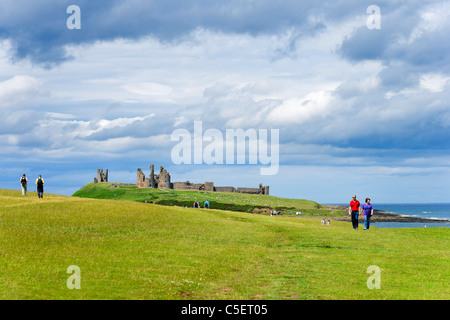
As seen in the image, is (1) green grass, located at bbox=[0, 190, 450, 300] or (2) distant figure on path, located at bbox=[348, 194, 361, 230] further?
(2) distant figure on path, located at bbox=[348, 194, 361, 230]

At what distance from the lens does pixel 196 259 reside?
2892cm

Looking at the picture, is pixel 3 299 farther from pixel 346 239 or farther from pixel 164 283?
pixel 346 239

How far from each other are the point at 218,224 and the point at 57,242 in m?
21.0

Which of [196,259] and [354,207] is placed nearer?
[196,259]

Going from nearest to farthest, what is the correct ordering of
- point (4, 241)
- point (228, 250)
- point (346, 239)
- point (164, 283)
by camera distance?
point (164, 283) < point (4, 241) < point (228, 250) < point (346, 239)

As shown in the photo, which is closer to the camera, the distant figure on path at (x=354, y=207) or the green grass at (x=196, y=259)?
the green grass at (x=196, y=259)

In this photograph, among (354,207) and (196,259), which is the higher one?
(354,207)

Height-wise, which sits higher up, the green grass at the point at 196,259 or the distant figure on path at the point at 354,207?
the distant figure on path at the point at 354,207

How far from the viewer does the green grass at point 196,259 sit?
69.3 feet

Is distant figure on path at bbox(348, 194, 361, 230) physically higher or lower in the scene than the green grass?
higher

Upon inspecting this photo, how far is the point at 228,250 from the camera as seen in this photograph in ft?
109

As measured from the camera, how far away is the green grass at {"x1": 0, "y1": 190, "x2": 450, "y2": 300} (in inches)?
832
